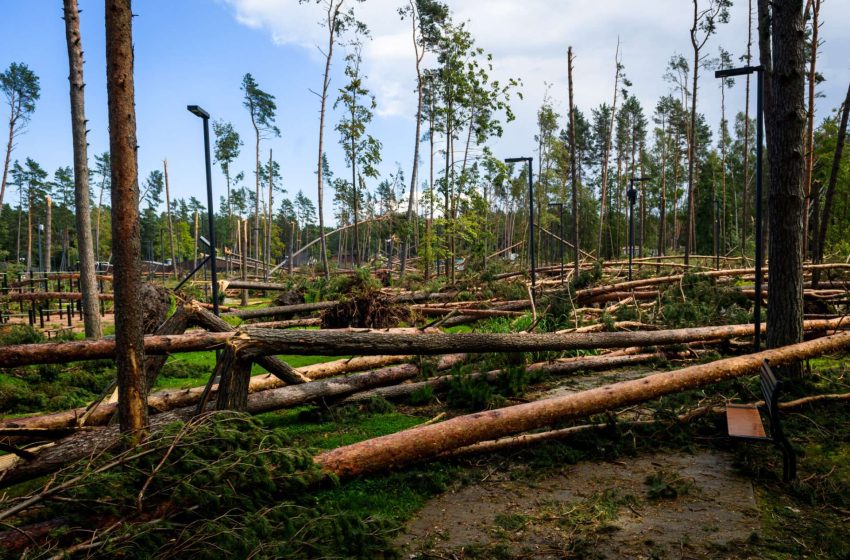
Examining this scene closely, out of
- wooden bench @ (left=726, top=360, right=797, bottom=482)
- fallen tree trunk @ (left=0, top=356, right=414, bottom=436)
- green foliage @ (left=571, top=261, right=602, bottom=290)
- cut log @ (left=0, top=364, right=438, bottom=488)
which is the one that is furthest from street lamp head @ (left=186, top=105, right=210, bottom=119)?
green foliage @ (left=571, top=261, right=602, bottom=290)

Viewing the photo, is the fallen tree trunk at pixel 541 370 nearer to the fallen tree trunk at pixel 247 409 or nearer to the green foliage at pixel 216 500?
the fallen tree trunk at pixel 247 409

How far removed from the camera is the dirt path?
3.12m

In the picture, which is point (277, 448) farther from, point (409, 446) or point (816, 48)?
point (816, 48)

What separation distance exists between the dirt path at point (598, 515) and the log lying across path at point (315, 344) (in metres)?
1.72

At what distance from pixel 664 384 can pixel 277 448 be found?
3.89 m

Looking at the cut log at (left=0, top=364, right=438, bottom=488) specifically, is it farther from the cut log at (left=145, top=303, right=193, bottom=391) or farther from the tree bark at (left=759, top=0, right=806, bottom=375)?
the tree bark at (left=759, top=0, right=806, bottom=375)

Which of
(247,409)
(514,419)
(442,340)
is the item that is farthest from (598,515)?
(247,409)

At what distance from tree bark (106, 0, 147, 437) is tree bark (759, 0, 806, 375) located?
6758 mm

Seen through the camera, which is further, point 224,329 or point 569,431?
point 224,329

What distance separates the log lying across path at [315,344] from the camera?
4.60 m

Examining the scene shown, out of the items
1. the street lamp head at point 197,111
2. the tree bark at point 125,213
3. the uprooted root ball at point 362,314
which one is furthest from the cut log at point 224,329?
the uprooted root ball at point 362,314

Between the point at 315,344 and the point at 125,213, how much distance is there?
2.01m

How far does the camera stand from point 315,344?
4.88 meters

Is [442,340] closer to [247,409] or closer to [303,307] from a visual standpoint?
[247,409]
